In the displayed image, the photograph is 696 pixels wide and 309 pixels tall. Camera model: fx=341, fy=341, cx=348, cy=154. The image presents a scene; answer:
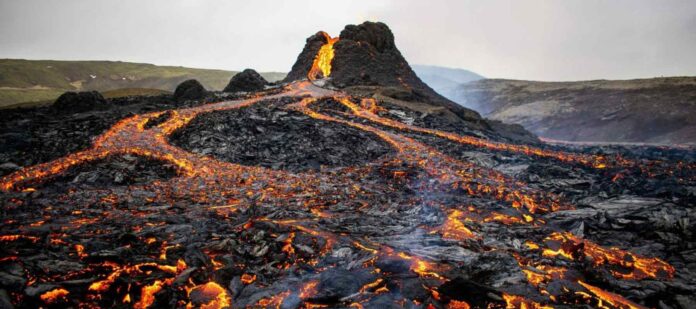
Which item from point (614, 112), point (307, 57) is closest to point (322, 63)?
point (307, 57)

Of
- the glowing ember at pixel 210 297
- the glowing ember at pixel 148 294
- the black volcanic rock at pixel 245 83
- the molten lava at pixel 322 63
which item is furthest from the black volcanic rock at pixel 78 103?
the glowing ember at pixel 210 297

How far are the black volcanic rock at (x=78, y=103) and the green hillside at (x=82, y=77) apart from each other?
91.0 m

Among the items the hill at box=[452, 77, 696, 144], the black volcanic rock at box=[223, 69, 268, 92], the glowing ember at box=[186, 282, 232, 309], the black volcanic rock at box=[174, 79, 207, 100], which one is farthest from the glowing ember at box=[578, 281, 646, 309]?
the hill at box=[452, 77, 696, 144]

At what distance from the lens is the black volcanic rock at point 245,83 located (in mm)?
48375

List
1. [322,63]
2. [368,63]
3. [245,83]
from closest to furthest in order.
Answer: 1. [245,83]
2. [368,63]
3. [322,63]

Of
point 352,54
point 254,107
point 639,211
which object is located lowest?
point 639,211

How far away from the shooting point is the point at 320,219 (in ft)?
37.7

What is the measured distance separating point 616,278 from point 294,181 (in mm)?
12857

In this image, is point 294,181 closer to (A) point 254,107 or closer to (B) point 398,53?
(A) point 254,107

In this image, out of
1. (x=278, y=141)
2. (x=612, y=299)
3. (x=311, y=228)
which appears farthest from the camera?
(x=278, y=141)

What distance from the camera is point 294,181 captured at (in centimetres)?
1711

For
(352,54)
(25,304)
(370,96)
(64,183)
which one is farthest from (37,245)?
(352,54)

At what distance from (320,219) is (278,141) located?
545 inches

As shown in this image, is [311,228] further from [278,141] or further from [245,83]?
[245,83]
